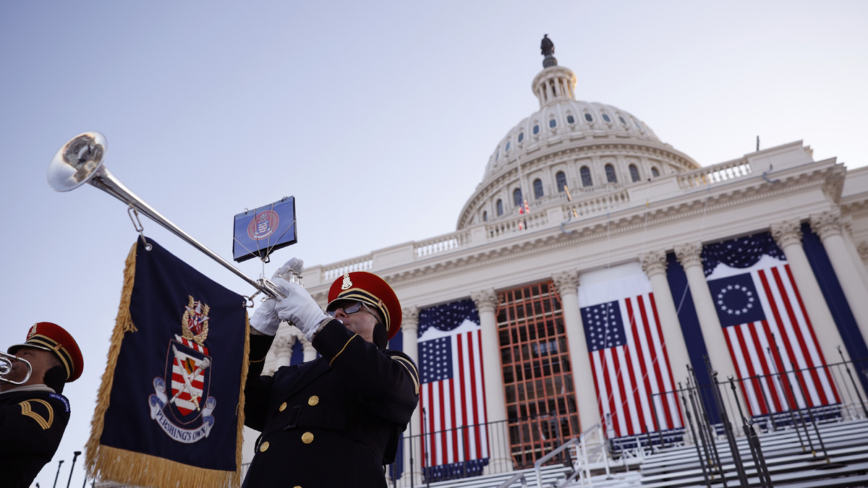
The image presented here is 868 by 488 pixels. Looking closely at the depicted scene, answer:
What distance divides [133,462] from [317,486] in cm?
84

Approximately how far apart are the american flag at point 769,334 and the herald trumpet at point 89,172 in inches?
665

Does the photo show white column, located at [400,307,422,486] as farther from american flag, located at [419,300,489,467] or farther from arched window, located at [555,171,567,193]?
arched window, located at [555,171,567,193]

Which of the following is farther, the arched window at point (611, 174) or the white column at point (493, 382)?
the arched window at point (611, 174)

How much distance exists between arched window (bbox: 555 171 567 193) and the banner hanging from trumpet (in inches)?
1732

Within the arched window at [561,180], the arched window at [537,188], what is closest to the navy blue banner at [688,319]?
the arched window at [561,180]

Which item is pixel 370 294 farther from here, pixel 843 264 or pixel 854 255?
pixel 854 255

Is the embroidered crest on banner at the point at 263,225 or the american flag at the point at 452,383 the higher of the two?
the american flag at the point at 452,383

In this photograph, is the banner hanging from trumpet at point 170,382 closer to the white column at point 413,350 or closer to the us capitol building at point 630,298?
the us capitol building at point 630,298

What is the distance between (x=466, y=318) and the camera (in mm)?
21969

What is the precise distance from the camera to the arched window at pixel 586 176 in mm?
45225

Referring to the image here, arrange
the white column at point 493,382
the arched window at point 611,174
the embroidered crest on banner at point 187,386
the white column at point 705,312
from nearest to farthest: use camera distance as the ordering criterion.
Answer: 1. the embroidered crest on banner at point 187,386
2. the white column at point 705,312
3. the white column at point 493,382
4. the arched window at point 611,174

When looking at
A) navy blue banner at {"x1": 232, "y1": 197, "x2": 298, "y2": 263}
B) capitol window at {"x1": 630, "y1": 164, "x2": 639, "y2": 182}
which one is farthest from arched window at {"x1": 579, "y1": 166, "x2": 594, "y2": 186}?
navy blue banner at {"x1": 232, "y1": 197, "x2": 298, "y2": 263}

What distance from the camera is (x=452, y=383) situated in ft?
67.2

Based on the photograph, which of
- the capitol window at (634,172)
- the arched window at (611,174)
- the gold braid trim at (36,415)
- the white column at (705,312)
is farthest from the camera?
the capitol window at (634,172)
